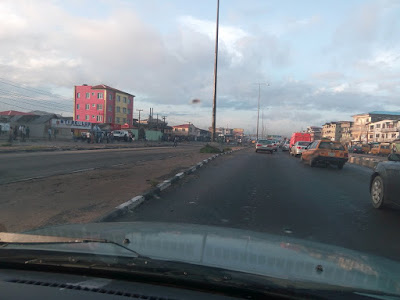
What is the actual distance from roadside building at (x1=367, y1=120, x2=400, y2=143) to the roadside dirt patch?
64438 millimetres

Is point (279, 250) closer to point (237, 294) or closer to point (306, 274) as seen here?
point (306, 274)

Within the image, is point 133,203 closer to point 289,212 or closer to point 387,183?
point 289,212

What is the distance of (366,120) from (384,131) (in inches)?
776

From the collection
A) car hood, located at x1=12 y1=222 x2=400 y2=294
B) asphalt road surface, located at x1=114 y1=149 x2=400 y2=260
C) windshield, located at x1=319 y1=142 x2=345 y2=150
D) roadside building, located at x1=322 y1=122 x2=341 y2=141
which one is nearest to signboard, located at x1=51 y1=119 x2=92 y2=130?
windshield, located at x1=319 y1=142 x2=345 y2=150

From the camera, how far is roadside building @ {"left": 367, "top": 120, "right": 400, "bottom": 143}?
6718 cm

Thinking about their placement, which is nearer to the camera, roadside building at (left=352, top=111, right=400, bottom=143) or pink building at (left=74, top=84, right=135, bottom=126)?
pink building at (left=74, top=84, right=135, bottom=126)

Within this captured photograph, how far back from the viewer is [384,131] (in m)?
73.0

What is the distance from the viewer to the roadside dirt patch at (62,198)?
5.73 m

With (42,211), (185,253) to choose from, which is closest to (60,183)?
(42,211)

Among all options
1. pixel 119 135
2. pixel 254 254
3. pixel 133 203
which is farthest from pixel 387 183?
pixel 119 135

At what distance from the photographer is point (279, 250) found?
297cm

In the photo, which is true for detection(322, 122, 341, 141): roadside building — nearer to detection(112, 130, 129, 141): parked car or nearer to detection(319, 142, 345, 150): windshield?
detection(112, 130, 129, 141): parked car

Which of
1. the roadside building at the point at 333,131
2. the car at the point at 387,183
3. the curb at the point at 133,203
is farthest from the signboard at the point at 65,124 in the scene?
the roadside building at the point at 333,131

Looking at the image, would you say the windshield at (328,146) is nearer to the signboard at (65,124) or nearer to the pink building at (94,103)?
the signboard at (65,124)
